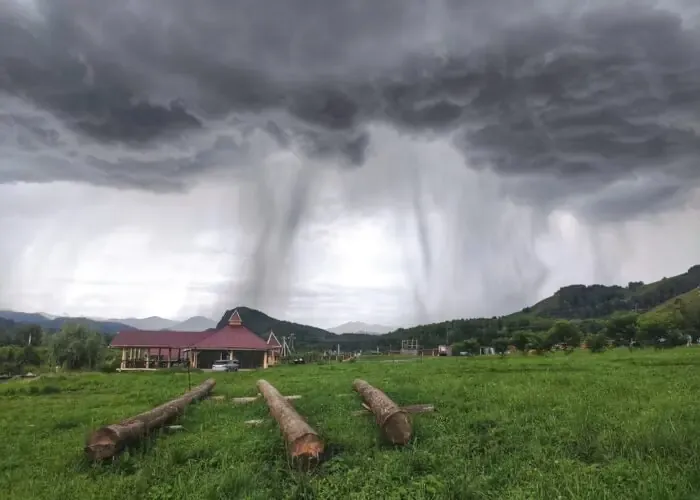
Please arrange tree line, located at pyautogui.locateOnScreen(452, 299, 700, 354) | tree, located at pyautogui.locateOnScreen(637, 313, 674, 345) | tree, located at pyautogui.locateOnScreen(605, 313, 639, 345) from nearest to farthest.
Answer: tree line, located at pyautogui.locateOnScreen(452, 299, 700, 354) → tree, located at pyautogui.locateOnScreen(637, 313, 674, 345) → tree, located at pyautogui.locateOnScreen(605, 313, 639, 345)

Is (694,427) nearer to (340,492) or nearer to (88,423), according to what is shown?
(340,492)

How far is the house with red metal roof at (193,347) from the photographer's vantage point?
206ft

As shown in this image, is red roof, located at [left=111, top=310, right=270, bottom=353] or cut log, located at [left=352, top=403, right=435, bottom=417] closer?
cut log, located at [left=352, top=403, right=435, bottom=417]

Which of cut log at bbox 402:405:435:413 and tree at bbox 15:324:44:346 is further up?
tree at bbox 15:324:44:346

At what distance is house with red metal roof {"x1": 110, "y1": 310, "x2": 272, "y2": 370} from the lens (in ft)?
206

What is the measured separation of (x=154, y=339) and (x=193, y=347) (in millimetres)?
9637

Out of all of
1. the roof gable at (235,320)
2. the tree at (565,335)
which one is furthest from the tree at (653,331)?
the roof gable at (235,320)

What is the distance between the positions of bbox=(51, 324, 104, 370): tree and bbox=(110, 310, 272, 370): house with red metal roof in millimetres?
3514

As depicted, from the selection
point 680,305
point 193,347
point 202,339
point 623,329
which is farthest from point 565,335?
point 193,347

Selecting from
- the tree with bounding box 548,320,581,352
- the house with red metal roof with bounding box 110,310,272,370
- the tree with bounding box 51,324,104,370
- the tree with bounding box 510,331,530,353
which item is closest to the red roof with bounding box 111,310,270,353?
the house with red metal roof with bounding box 110,310,272,370

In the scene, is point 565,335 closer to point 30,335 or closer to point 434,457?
point 434,457

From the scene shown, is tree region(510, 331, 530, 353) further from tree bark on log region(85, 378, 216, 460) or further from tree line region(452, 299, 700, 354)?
tree bark on log region(85, 378, 216, 460)

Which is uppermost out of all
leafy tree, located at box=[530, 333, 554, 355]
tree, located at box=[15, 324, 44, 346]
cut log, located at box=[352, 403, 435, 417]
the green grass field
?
tree, located at box=[15, 324, 44, 346]

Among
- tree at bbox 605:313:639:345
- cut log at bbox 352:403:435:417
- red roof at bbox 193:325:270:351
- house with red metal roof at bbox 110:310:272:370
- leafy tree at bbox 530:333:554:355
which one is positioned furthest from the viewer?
tree at bbox 605:313:639:345
